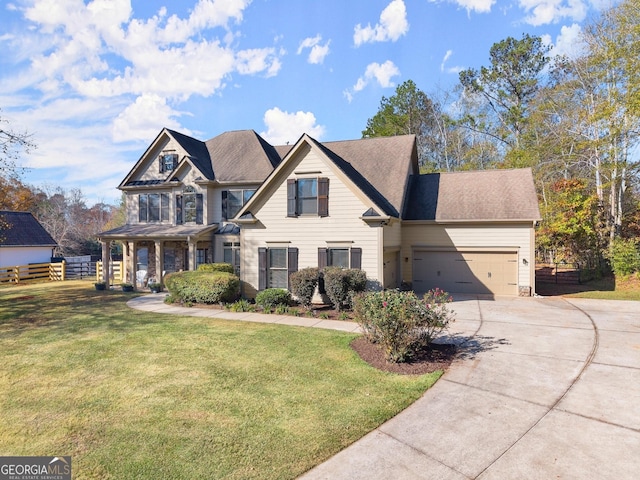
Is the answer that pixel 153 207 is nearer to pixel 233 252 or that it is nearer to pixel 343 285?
pixel 233 252

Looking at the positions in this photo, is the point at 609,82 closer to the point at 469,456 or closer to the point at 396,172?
the point at 396,172

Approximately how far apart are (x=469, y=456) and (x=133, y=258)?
20010mm

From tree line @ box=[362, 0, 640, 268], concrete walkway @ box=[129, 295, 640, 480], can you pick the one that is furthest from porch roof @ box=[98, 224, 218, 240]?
tree line @ box=[362, 0, 640, 268]

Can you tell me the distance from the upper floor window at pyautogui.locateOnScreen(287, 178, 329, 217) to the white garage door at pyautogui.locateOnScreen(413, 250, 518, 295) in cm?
619

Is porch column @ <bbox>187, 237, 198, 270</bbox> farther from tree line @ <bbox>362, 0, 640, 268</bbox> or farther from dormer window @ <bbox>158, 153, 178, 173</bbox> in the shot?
tree line @ <bbox>362, 0, 640, 268</bbox>

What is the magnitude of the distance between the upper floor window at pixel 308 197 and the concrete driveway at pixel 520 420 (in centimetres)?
761

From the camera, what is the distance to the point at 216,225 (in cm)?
1917

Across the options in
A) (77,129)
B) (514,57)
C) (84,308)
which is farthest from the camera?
(514,57)

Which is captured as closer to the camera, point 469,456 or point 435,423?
point 469,456

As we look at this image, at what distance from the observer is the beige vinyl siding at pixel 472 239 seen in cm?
1562

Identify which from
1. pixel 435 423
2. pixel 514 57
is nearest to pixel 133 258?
pixel 435 423

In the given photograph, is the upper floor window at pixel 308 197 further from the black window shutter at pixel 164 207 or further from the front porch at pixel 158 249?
the black window shutter at pixel 164 207

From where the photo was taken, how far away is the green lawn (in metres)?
4.35

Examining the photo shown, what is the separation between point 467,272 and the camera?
16.7m
